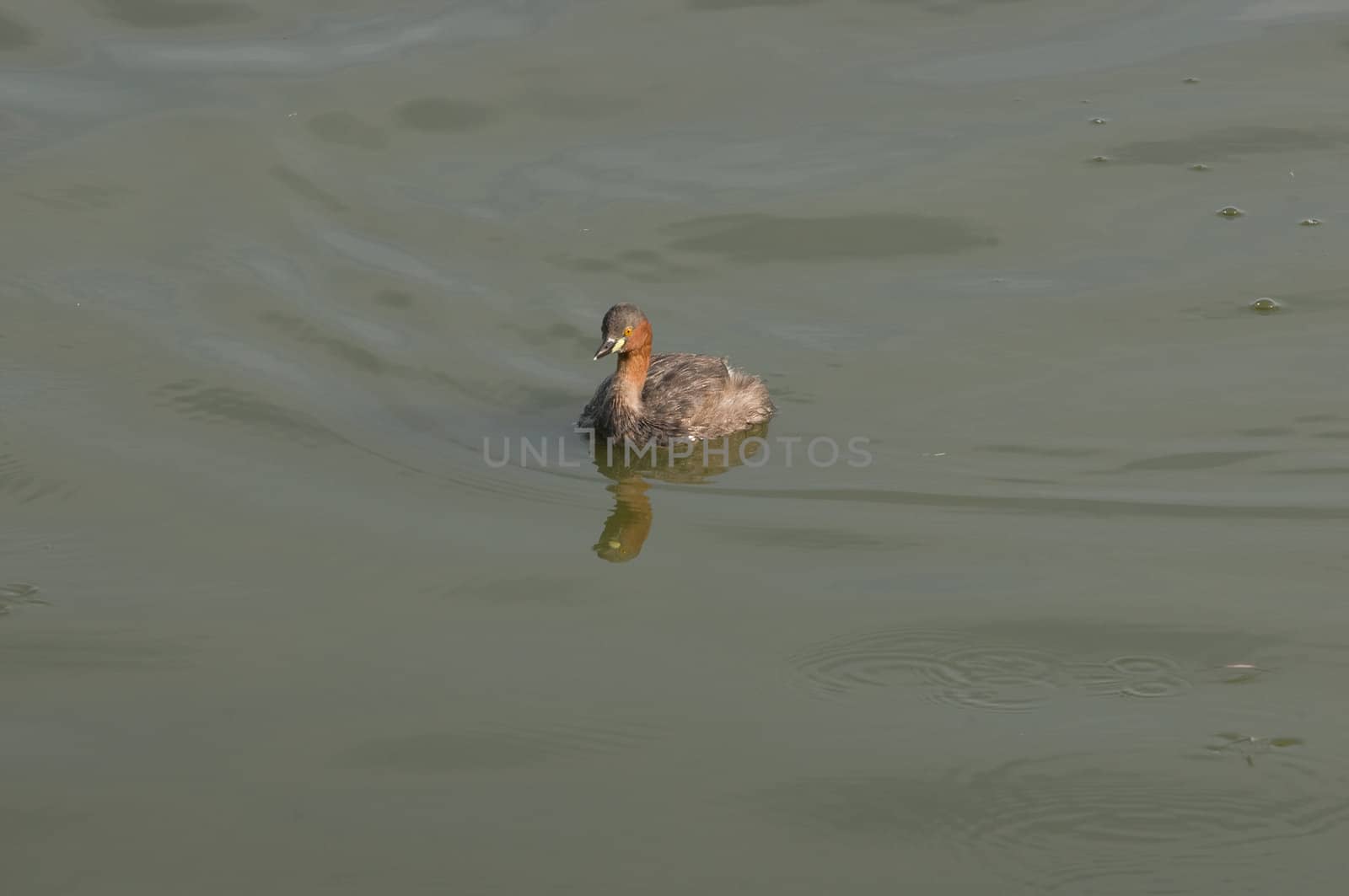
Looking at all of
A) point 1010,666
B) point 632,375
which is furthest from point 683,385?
point 1010,666

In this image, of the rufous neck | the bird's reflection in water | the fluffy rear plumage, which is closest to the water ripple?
the bird's reflection in water

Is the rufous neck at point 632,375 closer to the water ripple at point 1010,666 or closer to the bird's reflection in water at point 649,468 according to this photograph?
the bird's reflection in water at point 649,468

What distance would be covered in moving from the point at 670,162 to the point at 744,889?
7518mm

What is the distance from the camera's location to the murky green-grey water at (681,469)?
5.56 meters

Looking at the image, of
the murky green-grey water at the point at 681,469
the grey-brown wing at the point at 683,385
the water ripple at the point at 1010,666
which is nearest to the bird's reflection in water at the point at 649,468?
the murky green-grey water at the point at 681,469

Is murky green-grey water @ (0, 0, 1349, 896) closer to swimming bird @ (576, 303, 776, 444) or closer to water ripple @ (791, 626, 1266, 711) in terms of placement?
water ripple @ (791, 626, 1266, 711)

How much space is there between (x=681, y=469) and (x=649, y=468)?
6.1 inches

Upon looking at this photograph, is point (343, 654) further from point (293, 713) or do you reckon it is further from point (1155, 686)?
point (1155, 686)

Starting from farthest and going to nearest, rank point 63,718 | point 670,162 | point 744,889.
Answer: point 670,162
point 63,718
point 744,889

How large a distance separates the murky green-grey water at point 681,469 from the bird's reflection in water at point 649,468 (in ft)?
0.16

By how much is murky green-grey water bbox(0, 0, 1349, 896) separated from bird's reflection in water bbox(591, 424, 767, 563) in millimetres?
50

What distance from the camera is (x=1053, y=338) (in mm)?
9766

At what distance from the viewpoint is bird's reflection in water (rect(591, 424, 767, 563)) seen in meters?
7.95

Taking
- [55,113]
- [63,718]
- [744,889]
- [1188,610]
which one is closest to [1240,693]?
[1188,610]
